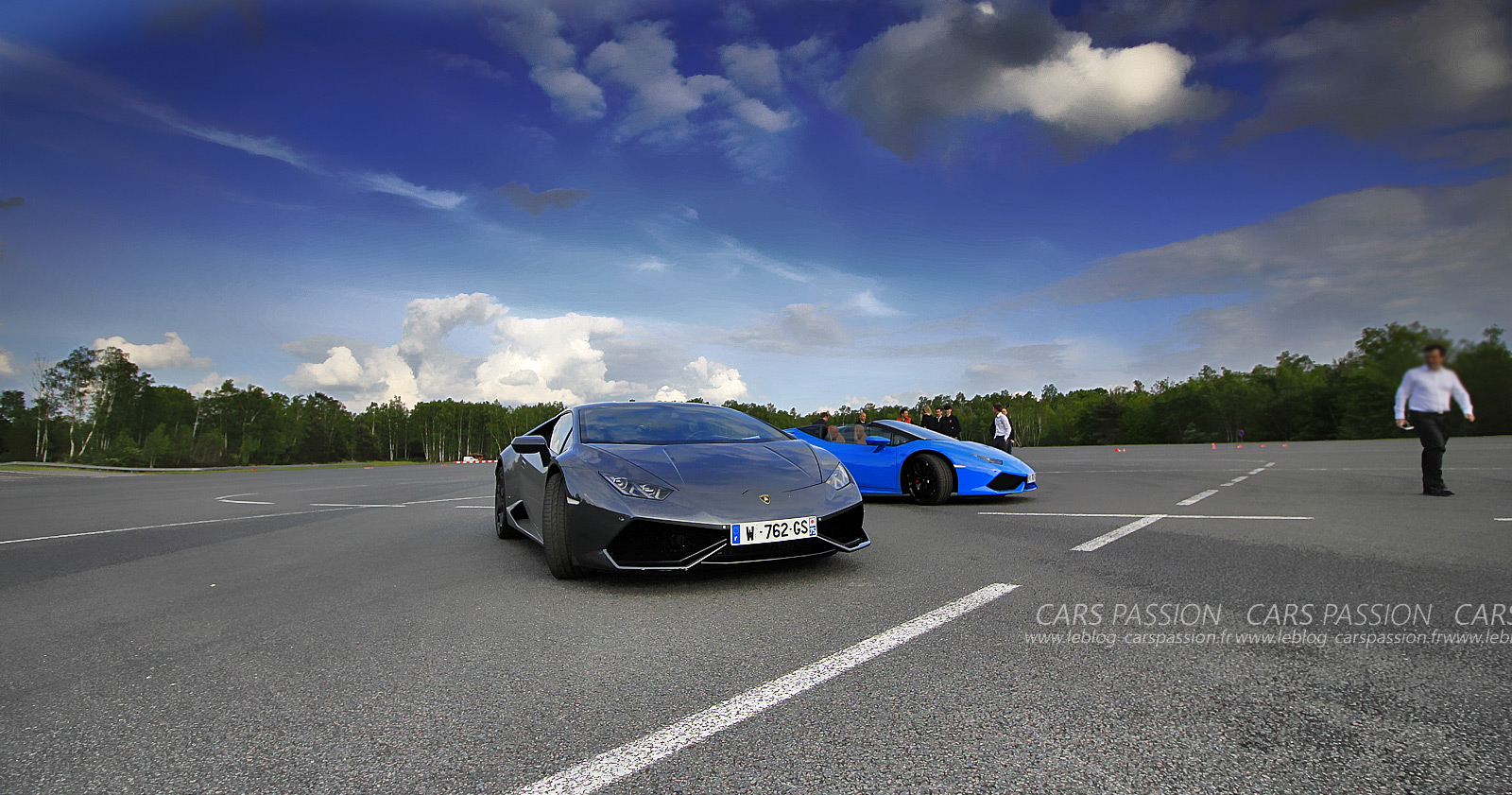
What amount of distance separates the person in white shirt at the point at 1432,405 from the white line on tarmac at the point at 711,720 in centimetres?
679

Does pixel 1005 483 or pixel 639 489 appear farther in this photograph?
pixel 1005 483

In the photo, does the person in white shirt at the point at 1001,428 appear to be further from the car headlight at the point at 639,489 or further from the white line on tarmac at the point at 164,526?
the car headlight at the point at 639,489

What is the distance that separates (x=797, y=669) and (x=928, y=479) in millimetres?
6312

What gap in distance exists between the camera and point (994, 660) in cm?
279

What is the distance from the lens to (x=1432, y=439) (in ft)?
27.5

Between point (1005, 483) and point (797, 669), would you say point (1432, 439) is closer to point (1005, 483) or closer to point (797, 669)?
point (1005, 483)

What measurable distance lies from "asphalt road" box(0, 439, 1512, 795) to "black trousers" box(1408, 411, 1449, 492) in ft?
9.67

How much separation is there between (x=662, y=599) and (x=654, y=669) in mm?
1219

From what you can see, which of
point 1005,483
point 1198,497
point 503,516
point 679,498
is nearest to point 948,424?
point 1198,497

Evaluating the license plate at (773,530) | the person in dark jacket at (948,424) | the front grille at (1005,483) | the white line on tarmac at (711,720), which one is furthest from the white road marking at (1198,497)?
the white line on tarmac at (711,720)

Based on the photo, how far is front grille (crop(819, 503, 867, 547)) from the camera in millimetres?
4375

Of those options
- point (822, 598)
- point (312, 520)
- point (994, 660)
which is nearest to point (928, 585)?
point (822, 598)

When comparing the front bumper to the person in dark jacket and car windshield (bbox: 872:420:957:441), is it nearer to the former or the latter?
car windshield (bbox: 872:420:957:441)

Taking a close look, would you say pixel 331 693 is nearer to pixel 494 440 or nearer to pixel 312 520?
pixel 312 520
